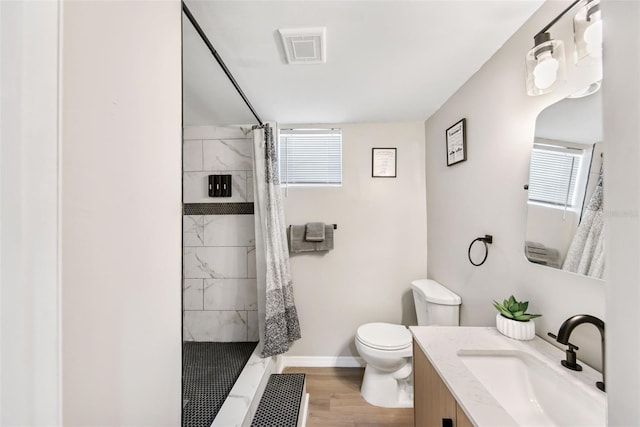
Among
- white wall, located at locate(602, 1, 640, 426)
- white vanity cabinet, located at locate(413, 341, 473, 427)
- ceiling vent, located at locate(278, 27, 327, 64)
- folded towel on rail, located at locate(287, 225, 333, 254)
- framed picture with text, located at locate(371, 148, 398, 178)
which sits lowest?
white vanity cabinet, located at locate(413, 341, 473, 427)

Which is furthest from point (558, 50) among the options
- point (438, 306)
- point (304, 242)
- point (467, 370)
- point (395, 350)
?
point (304, 242)

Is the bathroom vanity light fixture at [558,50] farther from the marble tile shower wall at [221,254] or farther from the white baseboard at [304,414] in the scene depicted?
the white baseboard at [304,414]

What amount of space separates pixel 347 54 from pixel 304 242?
1.48 m

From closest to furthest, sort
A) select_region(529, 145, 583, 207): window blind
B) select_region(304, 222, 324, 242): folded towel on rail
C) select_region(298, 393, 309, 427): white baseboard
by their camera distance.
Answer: select_region(529, 145, 583, 207): window blind < select_region(298, 393, 309, 427): white baseboard < select_region(304, 222, 324, 242): folded towel on rail

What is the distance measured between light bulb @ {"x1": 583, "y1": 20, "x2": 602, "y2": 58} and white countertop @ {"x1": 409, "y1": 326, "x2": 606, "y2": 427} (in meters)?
1.09

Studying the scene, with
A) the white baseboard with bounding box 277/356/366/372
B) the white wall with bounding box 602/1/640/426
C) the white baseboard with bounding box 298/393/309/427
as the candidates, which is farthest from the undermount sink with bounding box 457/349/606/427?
the white baseboard with bounding box 277/356/366/372

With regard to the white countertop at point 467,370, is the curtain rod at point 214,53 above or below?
above

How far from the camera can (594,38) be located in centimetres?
90

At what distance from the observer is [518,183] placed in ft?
4.28

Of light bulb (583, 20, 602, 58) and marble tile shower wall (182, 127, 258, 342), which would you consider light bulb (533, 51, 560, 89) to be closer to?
light bulb (583, 20, 602, 58)

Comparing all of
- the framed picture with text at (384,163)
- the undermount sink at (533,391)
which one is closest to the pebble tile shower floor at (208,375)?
the undermount sink at (533,391)

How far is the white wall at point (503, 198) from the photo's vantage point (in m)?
1.04

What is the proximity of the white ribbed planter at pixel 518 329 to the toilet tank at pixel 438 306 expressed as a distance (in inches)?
24.3

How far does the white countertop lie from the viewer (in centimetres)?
77
